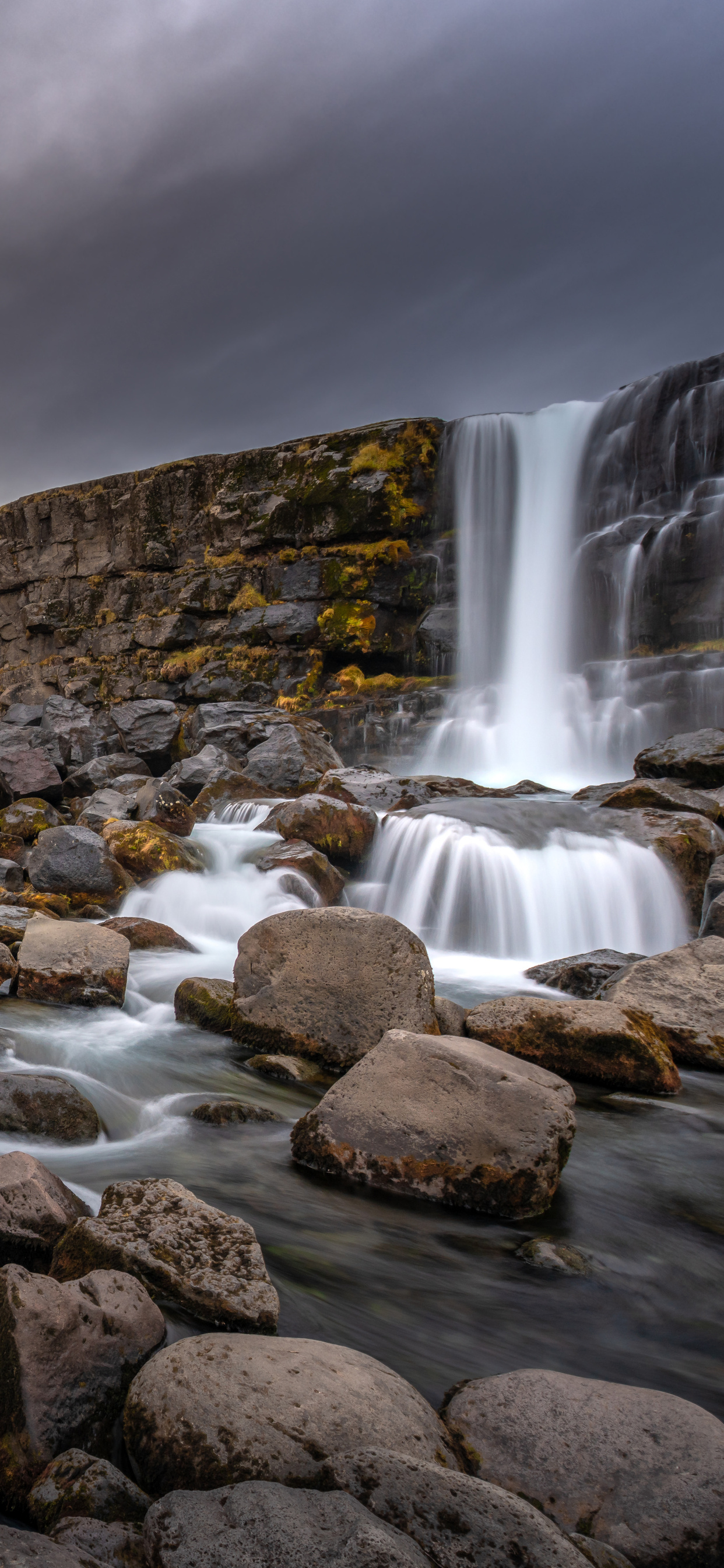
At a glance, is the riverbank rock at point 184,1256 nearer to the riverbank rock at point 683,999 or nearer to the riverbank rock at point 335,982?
the riverbank rock at point 335,982

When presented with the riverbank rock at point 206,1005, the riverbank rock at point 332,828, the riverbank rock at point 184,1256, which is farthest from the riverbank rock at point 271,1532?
the riverbank rock at point 332,828

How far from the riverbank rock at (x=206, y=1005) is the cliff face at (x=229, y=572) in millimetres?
18764

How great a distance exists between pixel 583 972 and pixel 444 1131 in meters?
3.88

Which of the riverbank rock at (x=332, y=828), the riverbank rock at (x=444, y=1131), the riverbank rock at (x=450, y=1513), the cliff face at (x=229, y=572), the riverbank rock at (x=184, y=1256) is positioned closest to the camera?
the riverbank rock at (x=450, y=1513)

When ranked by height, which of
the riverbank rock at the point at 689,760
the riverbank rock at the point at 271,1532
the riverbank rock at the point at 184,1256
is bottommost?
the riverbank rock at the point at 184,1256

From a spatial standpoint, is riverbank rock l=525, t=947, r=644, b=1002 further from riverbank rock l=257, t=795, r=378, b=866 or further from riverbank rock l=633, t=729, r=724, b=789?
riverbank rock l=633, t=729, r=724, b=789

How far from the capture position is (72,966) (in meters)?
6.34

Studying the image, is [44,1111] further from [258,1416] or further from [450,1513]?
[450,1513]

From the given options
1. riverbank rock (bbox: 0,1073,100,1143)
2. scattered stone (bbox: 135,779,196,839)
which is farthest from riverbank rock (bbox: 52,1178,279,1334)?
scattered stone (bbox: 135,779,196,839)

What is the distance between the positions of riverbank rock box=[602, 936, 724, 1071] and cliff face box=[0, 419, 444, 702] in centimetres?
1873

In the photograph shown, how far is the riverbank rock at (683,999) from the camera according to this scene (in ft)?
18.5

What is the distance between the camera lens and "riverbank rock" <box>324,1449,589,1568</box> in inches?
64.7

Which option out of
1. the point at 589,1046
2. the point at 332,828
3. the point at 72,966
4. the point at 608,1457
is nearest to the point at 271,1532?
the point at 608,1457

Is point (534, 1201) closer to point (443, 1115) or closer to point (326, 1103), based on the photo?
point (443, 1115)
